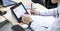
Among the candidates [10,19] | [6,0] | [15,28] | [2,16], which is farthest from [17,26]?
[6,0]

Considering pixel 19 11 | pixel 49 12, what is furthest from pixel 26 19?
pixel 49 12

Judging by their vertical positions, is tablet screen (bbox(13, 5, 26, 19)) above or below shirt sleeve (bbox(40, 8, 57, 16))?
above

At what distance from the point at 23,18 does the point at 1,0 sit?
65 centimetres

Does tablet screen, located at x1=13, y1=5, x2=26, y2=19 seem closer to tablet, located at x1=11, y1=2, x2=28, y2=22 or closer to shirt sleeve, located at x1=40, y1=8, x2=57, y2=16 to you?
tablet, located at x1=11, y1=2, x2=28, y2=22

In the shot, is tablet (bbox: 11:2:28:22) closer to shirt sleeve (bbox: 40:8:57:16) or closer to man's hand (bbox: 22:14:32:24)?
man's hand (bbox: 22:14:32:24)

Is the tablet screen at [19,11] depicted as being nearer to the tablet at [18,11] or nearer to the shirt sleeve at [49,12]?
the tablet at [18,11]

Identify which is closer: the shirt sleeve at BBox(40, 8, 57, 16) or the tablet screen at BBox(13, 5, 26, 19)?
the tablet screen at BBox(13, 5, 26, 19)

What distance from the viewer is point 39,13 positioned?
1.73 metres

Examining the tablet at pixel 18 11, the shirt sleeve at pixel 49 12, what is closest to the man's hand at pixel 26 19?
the tablet at pixel 18 11

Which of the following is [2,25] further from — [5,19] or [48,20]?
[48,20]

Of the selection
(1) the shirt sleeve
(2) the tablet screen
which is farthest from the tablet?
(1) the shirt sleeve

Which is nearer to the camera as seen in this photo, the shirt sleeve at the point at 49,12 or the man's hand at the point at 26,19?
the man's hand at the point at 26,19

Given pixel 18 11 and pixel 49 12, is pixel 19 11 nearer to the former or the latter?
pixel 18 11

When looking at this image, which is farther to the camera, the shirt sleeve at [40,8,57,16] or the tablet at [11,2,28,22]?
the shirt sleeve at [40,8,57,16]
